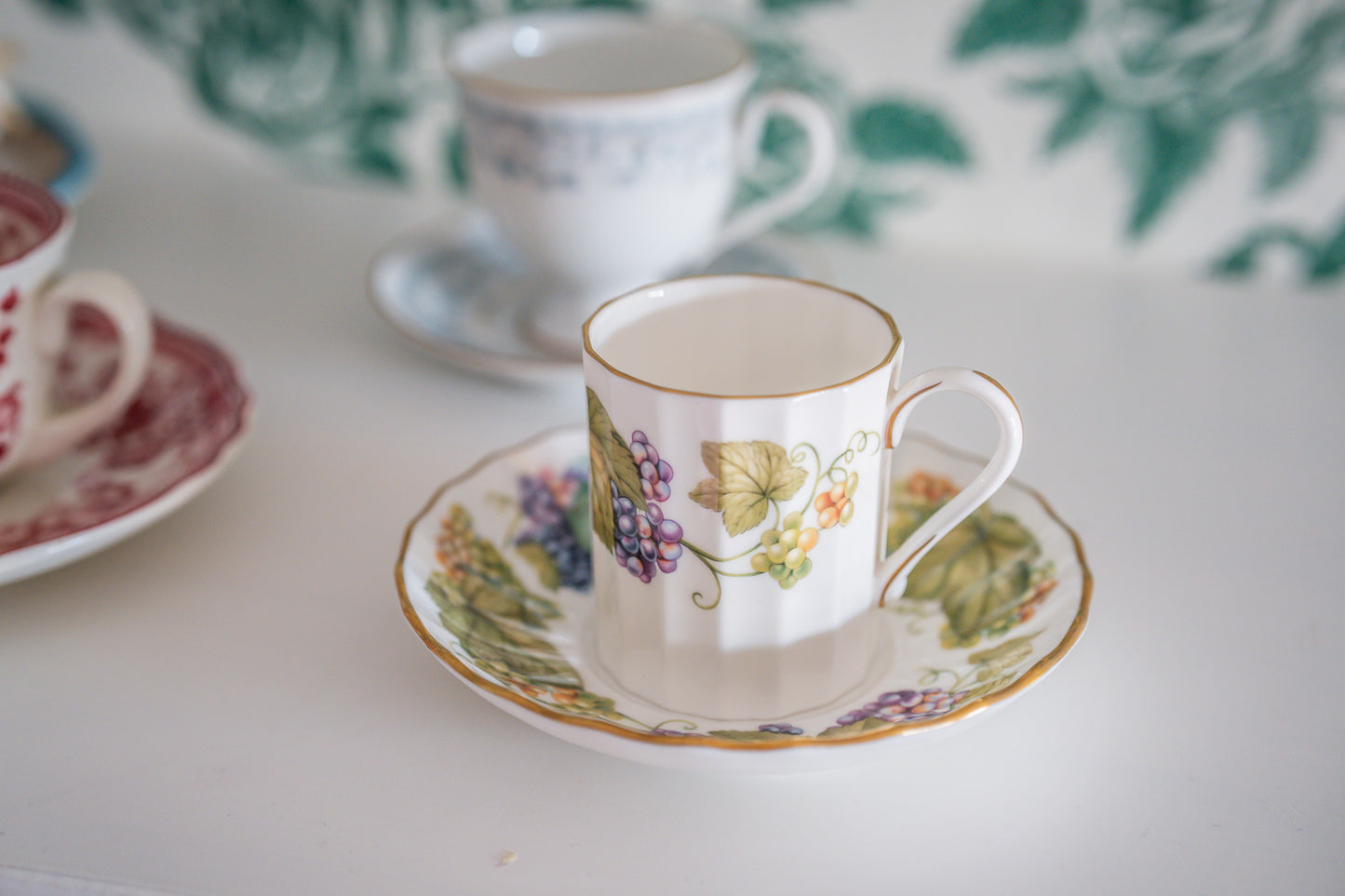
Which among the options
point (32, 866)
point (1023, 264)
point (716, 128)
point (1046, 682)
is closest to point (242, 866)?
point (32, 866)

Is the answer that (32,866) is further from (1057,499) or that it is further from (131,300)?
(1057,499)

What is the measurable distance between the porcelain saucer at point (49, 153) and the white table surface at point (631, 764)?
96mm

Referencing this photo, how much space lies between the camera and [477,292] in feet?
2.37

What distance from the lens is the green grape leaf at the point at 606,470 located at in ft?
1.28

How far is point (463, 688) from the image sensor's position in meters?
0.43

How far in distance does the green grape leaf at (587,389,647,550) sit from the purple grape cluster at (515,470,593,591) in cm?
6

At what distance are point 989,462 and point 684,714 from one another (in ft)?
0.43

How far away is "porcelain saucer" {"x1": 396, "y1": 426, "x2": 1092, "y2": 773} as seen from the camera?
35cm

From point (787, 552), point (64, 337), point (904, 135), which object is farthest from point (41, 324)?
point (904, 135)

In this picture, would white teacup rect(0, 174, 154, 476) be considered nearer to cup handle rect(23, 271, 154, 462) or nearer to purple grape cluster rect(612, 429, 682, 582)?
cup handle rect(23, 271, 154, 462)

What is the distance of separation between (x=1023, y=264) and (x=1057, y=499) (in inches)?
10.3

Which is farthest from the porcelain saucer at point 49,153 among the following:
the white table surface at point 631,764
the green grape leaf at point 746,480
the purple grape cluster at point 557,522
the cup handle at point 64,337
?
the green grape leaf at point 746,480

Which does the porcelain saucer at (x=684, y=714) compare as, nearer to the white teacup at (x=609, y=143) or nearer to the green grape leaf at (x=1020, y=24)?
the white teacup at (x=609, y=143)

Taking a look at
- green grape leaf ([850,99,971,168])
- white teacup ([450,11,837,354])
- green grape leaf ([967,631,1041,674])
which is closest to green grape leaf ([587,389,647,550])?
green grape leaf ([967,631,1041,674])
